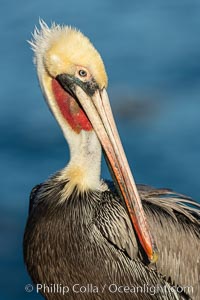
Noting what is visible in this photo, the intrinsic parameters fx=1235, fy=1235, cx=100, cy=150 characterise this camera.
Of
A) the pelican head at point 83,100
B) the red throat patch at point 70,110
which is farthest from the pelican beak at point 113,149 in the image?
the red throat patch at point 70,110

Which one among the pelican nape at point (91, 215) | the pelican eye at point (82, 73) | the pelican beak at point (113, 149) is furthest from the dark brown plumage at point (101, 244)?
the pelican eye at point (82, 73)

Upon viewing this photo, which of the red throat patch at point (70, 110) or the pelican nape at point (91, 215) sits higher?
the red throat patch at point (70, 110)

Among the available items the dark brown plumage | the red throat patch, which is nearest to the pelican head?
the red throat patch

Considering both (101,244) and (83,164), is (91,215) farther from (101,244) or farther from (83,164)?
(83,164)

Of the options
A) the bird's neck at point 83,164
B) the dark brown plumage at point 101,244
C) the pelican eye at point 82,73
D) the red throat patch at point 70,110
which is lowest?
the dark brown plumage at point 101,244

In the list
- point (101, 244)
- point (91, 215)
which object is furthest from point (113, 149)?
point (101, 244)

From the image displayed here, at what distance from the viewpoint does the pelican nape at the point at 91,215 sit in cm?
743

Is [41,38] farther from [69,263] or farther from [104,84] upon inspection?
[69,263]

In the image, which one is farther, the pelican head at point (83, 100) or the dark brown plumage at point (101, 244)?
the dark brown plumage at point (101, 244)

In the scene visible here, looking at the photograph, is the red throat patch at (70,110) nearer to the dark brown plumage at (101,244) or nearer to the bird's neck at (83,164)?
the bird's neck at (83,164)

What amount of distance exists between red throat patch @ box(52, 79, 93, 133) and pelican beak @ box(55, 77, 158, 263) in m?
0.10

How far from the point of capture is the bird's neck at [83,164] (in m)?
7.59

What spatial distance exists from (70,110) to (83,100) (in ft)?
0.53

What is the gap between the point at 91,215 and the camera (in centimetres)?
762
